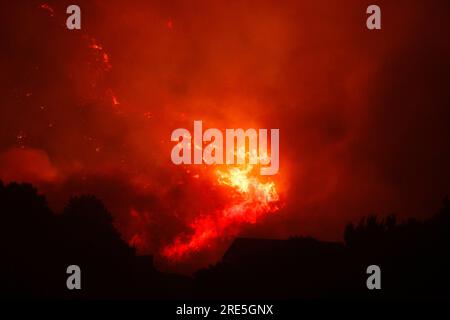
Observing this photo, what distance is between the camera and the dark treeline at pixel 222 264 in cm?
1588

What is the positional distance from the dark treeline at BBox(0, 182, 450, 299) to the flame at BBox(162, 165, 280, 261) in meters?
5.27

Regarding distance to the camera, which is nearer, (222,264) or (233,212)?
(222,264)

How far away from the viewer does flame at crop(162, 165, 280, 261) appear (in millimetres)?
27172

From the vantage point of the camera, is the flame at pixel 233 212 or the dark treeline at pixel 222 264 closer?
the dark treeline at pixel 222 264

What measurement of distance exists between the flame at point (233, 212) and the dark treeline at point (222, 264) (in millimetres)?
5266

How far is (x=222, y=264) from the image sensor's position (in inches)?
787

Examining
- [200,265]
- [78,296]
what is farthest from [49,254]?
[200,265]

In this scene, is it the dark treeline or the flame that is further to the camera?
the flame

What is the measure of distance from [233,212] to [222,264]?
7.95m

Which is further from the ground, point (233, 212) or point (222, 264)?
point (233, 212)

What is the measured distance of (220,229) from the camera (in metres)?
28.1

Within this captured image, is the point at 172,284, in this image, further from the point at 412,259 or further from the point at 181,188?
the point at 412,259

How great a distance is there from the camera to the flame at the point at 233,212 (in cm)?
2717

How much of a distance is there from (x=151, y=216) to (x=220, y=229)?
4.23 metres
